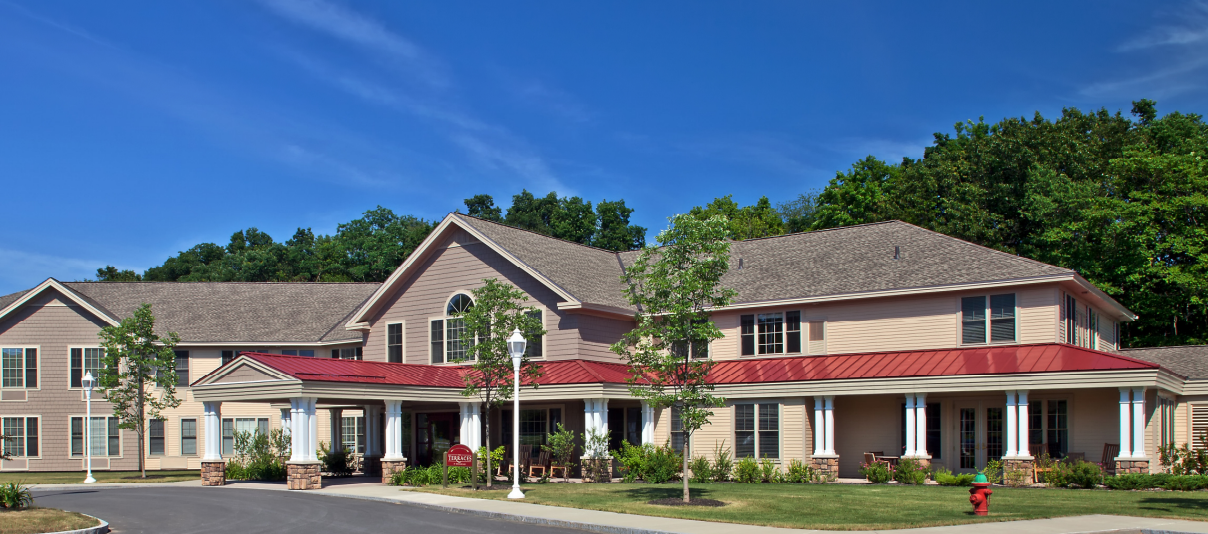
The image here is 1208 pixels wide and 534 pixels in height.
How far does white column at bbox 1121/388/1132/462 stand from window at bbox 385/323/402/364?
73.6ft

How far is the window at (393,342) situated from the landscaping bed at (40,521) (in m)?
16.1

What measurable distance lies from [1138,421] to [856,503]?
938 cm

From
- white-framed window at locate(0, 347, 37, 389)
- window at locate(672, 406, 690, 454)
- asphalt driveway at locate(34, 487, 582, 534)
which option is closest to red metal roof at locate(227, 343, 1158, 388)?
window at locate(672, 406, 690, 454)

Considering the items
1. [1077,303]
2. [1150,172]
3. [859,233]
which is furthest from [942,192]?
[1077,303]

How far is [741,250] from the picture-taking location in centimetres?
3712

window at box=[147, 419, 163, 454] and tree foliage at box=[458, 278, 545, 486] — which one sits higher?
tree foliage at box=[458, 278, 545, 486]

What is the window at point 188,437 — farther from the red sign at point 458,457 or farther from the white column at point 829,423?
the white column at point 829,423

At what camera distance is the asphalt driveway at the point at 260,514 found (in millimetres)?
17641

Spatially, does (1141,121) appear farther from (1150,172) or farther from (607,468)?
(607,468)

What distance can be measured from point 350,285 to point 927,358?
94.8 feet

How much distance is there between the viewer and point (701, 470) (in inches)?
1169

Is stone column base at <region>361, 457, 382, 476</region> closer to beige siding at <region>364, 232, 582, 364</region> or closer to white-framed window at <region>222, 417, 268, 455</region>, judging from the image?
beige siding at <region>364, 232, 582, 364</region>

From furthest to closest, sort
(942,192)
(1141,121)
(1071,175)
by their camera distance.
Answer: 1. (1141,121)
2. (942,192)
3. (1071,175)

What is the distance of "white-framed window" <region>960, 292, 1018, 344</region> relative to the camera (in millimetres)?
28469
